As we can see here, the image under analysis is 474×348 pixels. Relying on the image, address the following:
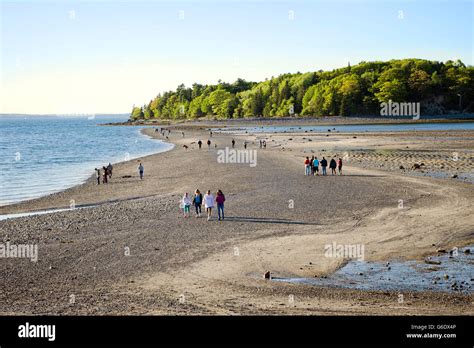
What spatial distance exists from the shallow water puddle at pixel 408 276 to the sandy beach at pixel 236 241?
18.7 inches

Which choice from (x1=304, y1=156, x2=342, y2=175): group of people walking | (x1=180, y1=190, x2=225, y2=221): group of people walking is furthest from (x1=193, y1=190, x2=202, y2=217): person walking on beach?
(x1=304, y1=156, x2=342, y2=175): group of people walking

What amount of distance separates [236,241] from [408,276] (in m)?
6.78

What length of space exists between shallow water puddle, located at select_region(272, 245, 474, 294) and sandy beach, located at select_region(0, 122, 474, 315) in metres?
0.48

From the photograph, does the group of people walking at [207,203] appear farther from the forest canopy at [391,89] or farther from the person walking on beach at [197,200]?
the forest canopy at [391,89]

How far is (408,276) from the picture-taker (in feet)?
46.4

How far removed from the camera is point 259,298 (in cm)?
1243

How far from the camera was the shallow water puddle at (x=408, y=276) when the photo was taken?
13.2 m

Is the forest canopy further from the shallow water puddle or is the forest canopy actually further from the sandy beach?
the shallow water puddle

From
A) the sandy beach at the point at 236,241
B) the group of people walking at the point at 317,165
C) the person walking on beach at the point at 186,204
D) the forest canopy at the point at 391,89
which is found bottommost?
the sandy beach at the point at 236,241

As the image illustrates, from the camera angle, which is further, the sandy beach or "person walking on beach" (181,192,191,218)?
"person walking on beach" (181,192,191,218)

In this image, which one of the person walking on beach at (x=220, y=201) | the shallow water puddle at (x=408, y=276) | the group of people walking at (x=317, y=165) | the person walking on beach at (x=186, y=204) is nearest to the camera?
the shallow water puddle at (x=408, y=276)

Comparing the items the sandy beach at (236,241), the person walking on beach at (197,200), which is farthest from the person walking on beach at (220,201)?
the person walking on beach at (197,200)

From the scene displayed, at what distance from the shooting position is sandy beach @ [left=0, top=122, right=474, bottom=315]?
12.2m
